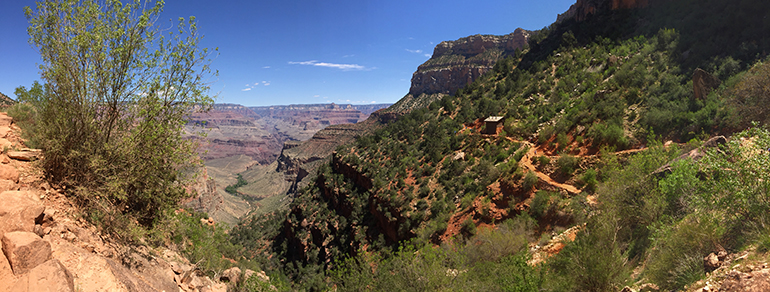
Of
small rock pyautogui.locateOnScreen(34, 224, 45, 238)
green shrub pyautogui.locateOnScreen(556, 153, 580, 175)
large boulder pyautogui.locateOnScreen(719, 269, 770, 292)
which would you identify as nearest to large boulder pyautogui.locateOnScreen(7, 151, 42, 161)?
small rock pyautogui.locateOnScreen(34, 224, 45, 238)

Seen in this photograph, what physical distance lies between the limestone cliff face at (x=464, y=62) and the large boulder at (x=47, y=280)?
11558cm

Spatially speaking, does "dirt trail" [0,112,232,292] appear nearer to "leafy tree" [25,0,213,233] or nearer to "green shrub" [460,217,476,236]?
"leafy tree" [25,0,213,233]

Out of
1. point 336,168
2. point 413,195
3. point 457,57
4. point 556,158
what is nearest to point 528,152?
point 556,158

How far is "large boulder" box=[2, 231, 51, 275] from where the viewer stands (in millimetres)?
4672

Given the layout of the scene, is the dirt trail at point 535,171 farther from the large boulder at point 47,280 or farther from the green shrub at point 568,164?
the large boulder at point 47,280

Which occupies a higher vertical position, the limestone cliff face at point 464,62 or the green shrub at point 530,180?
the limestone cliff face at point 464,62

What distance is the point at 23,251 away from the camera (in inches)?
188

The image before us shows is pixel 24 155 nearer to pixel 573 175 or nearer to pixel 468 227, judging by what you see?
pixel 468 227

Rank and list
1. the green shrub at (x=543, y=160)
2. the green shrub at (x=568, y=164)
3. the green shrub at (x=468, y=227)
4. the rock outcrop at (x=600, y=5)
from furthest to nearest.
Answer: the rock outcrop at (x=600, y=5) → the green shrub at (x=543, y=160) → the green shrub at (x=468, y=227) → the green shrub at (x=568, y=164)

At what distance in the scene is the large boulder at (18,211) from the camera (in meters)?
5.28

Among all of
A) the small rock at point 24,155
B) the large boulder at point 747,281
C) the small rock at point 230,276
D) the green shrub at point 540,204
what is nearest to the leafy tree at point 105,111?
the small rock at point 24,155

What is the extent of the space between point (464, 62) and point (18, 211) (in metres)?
131

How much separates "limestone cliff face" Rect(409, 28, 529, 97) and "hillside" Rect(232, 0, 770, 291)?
7107 cm

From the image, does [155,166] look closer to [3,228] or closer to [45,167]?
[45,167]
